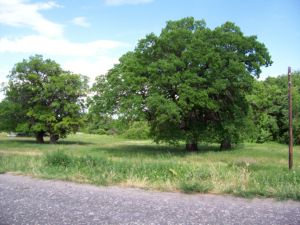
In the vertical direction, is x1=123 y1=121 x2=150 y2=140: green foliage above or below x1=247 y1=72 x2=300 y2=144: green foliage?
below

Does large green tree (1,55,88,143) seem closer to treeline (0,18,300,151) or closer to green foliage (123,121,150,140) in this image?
treeline (0,18,300,151)

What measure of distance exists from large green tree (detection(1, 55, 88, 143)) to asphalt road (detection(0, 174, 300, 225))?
36.3m

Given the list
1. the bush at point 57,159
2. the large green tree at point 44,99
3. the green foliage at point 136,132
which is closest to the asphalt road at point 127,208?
the bush at point 57,159

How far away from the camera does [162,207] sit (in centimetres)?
768

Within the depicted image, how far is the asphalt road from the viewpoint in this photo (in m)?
6.66

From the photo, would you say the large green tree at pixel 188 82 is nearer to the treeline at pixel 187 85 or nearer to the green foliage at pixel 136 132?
the treeline at pixel 187 85

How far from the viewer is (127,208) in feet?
24.9

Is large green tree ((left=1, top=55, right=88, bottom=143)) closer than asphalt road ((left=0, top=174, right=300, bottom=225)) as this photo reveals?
No

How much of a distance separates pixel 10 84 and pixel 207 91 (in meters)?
31.9

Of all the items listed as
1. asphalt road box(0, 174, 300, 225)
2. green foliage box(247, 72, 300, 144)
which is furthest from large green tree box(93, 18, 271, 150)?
green foliage box(247, 72, 300, 144)

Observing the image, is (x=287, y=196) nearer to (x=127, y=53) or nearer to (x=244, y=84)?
(x=244, y=84)

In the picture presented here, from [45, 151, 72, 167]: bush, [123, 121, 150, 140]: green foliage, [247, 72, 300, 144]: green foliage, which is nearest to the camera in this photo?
[45, 151, 72, 167]: bush

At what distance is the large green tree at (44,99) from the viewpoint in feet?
149

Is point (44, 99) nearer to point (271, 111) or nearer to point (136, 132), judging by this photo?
point (136, 132)
